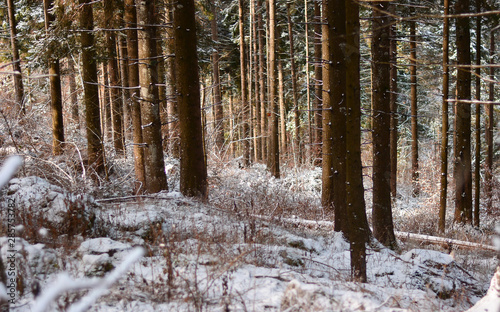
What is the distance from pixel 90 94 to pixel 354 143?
27.3ft

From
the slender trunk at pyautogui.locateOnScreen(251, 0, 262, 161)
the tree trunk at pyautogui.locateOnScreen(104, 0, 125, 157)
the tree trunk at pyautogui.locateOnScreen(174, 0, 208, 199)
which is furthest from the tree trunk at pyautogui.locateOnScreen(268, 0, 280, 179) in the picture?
the tree trunk at pyautogui.locateOnScreen(174, 0, 208, 199)

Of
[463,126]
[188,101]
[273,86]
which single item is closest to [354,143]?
[188,101]

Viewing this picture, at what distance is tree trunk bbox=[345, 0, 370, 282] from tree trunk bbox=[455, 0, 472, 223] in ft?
21.8

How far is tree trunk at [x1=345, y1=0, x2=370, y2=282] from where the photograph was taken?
4590 mm

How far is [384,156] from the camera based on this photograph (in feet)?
23.5

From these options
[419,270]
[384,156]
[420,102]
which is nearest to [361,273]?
[419,270]

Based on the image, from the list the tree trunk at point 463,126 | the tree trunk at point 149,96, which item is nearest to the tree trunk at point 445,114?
the tree trunk at point 463,126

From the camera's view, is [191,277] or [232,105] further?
[232,105]

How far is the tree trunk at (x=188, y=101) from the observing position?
757 centimetres

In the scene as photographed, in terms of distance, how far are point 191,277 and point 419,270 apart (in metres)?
3.83

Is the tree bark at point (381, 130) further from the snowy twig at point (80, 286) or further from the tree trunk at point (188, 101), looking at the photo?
the snowy twig at point (80, 286)

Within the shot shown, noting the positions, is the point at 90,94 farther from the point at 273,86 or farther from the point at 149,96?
the point at 273,86

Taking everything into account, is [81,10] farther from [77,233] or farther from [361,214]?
[361,214]

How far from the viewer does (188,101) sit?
7719 mm
